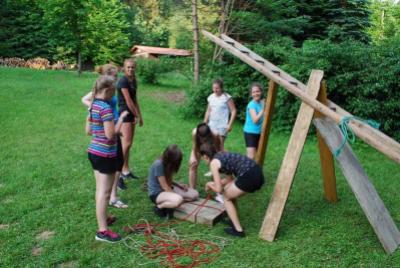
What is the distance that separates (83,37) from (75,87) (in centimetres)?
526

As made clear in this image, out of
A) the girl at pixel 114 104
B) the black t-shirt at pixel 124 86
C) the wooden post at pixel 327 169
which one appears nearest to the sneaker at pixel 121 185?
the girl at pixel 114 104

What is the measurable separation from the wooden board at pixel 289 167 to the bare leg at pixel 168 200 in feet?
3.27

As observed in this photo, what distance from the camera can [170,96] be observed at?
46.8 ft

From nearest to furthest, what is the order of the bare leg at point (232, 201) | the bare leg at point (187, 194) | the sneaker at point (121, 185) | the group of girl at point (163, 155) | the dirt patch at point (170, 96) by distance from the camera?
the group of girl at point (163, 155), the bare leg at point (232, 201), the bare leg at point (187, 194), the sneaker at point (121, 185), the dirt patch at point (170, 96)

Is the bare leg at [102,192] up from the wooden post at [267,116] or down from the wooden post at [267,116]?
down

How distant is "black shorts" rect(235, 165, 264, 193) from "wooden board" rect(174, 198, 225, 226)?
66cm

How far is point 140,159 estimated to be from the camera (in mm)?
7109

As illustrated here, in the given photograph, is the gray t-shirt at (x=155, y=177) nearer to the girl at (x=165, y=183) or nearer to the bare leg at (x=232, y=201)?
the girl at (x=165, y=183)

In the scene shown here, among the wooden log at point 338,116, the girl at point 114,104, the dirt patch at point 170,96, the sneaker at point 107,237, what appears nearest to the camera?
the wooden log at point 338,116

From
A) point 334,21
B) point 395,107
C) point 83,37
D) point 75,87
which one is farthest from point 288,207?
point 83,37

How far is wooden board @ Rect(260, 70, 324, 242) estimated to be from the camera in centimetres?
433

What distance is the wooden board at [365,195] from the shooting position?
4.05 metres

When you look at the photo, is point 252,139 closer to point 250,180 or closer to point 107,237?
point 250,180

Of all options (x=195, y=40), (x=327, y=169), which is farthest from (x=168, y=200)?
(x=195, y=40)
